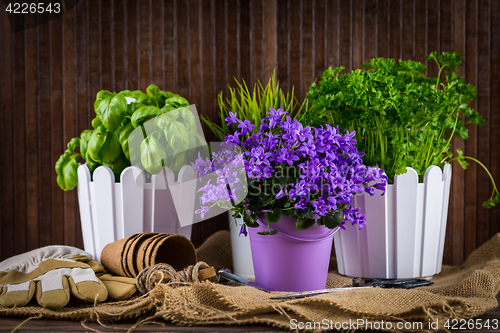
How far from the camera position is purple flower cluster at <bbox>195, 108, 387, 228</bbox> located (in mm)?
738

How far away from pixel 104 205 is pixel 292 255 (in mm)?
427

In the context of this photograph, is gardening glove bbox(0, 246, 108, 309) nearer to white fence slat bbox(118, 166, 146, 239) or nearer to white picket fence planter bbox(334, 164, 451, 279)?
white fence slat bbox(118, 166, 146, 239)

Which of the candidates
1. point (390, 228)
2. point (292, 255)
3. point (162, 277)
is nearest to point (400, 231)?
point (390, 228)

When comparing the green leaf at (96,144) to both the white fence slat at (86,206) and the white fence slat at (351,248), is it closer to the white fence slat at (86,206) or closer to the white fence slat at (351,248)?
the white fence slat at (86,206)

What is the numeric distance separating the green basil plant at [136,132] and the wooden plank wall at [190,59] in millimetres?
250

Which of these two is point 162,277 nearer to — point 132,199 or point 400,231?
point 132,199

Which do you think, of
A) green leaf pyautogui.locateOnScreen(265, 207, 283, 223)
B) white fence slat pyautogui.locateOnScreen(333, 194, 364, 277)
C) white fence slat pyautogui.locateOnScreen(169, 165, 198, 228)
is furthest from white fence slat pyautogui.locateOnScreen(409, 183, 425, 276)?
white fence slat pyautogui.locateOnScreen(169, 165, 198, 228)

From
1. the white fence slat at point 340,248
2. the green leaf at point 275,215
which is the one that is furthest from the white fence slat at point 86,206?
the white fence slat at point 340,248

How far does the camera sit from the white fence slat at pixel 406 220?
2.95 feet

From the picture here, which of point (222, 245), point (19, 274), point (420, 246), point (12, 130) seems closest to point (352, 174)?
point (420, 246)

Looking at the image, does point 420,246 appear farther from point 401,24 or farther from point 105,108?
point 105,108

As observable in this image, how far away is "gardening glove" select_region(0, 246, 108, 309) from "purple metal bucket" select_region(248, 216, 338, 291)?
0.28 metres

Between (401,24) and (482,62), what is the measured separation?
25 cm

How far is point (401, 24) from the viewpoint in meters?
1.22
